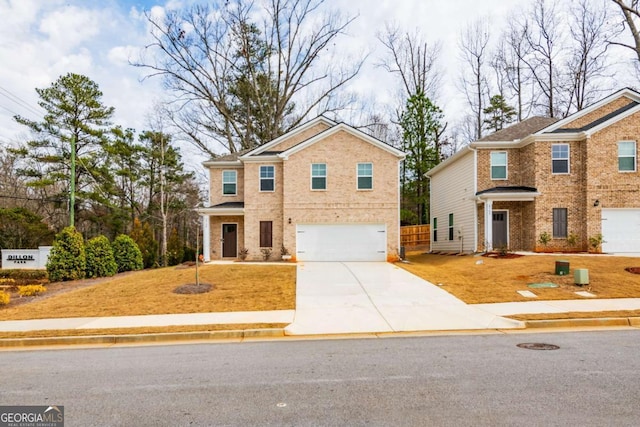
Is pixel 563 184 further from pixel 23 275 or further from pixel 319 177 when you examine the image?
pixel 23 275

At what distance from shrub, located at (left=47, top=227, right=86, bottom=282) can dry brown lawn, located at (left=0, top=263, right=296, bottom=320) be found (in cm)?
194

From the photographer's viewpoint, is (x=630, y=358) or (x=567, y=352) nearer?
(x=630, y=358)

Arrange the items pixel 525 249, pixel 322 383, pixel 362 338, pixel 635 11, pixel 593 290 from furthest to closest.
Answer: pixel 635 11 < pixel 525 249 < pixel 593 290 < pixel 362 338 < pixel 322 383

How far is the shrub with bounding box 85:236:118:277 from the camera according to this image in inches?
742

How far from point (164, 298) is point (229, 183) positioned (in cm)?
1307

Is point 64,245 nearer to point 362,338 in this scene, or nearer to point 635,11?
point 362,338

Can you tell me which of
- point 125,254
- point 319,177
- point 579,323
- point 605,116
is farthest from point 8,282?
point 605,116

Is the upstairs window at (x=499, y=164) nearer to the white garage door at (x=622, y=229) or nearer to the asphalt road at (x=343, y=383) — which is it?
the white garage door at (x=622, y=229)

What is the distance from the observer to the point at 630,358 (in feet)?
20.3

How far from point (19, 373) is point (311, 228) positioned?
1613 cm

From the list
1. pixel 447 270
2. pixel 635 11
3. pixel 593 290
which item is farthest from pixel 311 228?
pixel 635 11

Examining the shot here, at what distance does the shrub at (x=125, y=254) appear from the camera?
2153 centimetres

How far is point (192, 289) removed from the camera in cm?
1338

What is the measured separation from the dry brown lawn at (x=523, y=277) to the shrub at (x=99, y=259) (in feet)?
44.8
